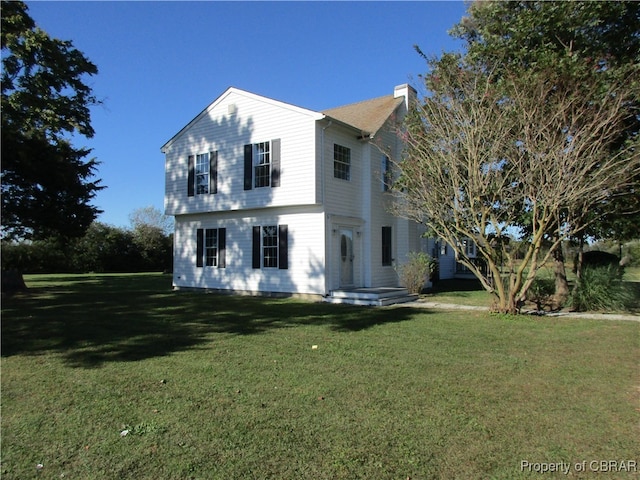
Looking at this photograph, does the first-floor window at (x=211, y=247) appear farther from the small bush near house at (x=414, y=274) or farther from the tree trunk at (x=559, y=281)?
the tree trunk at (x=559, y=281)

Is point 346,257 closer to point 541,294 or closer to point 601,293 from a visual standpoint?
point 541,294

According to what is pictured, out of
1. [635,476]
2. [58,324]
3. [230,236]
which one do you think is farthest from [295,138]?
[635,476]

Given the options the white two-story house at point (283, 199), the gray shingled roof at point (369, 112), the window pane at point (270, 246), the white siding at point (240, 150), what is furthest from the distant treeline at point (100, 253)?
the gray shingled roof at point (369, 112)

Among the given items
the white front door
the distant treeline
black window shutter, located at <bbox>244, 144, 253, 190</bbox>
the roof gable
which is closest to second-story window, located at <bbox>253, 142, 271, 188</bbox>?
black window shutter, located at <bbox>244, 144, 253, 190</bbox>

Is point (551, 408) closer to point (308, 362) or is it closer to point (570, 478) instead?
point (570, 478)

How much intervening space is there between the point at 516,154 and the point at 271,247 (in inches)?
332

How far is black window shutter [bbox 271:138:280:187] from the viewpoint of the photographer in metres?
14.8

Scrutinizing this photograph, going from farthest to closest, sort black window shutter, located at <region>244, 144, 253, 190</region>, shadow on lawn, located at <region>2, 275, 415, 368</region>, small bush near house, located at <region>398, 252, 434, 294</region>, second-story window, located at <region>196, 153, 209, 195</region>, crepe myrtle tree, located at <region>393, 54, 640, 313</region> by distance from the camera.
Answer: second-story window, located at <region>196, 153, 209, 195</region> → small bush near house, located at <region>398, 252, 434, 294</region> → black window shutter, located at <region>244, 144, 253, 190</region> → crepe myrtle tree, located at <region>393, 54, 640, 313</region> → shadow on lawn, located at <region>2, 275, 415, 368</region>

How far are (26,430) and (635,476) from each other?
4988 millimetres

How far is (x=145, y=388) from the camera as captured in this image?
16.2 feet

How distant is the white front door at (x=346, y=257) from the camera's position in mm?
14977

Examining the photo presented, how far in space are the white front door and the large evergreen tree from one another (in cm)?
1011

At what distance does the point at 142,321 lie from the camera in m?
9.58

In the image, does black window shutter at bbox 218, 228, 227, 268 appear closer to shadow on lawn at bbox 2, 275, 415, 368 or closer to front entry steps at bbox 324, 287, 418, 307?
shadow on lawn at bbox 2, 275, 415, 368
